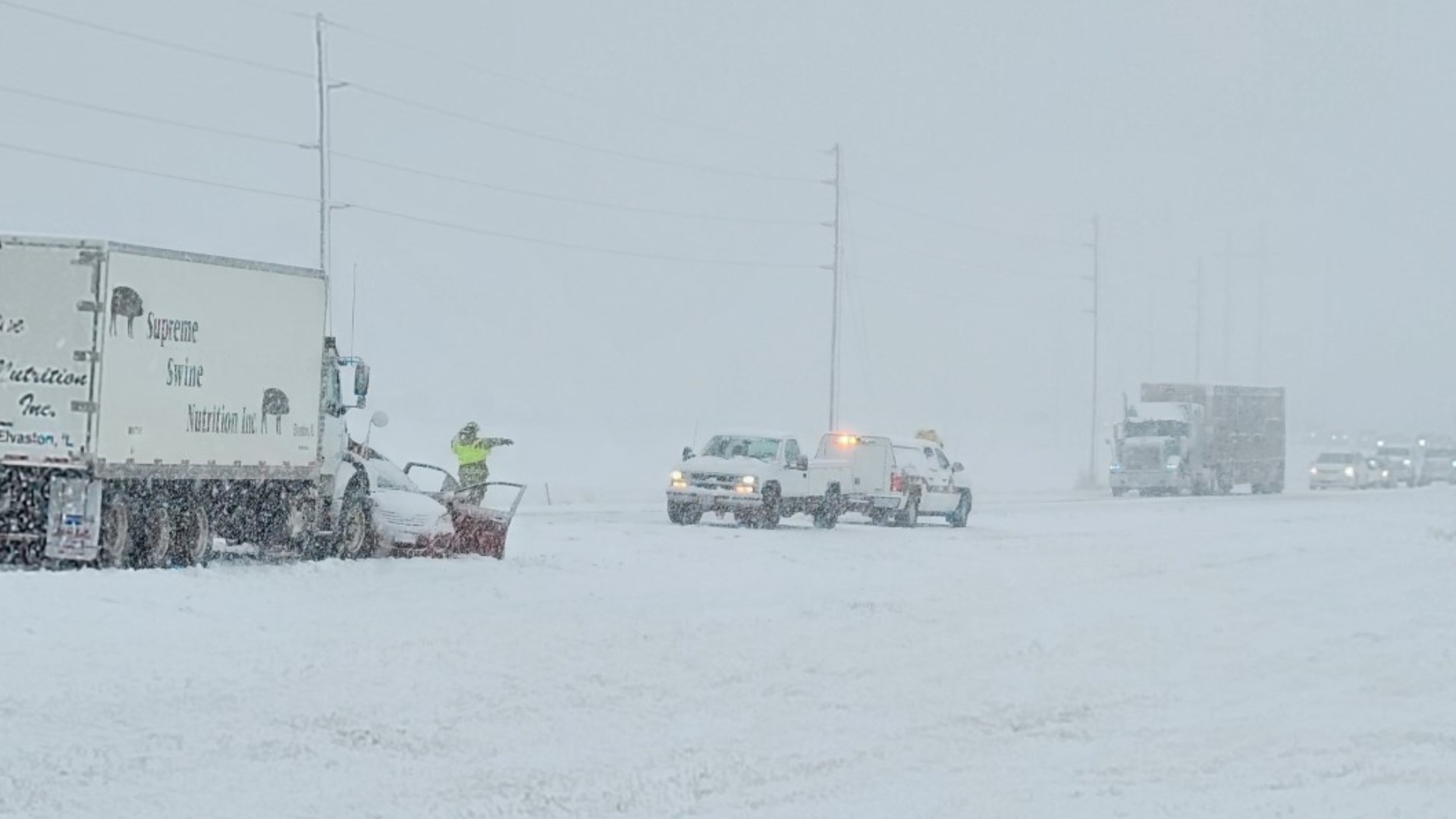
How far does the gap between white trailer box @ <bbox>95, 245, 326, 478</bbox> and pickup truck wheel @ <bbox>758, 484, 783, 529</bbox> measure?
11.4 m

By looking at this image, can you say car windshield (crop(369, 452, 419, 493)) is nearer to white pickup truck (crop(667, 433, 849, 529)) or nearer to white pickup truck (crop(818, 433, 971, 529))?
white pickup truck (crop(667, 433, 849, 529))

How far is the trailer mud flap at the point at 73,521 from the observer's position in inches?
686

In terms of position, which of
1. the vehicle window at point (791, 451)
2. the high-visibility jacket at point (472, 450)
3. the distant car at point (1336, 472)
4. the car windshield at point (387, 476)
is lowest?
the car windshield at point (387, 476)

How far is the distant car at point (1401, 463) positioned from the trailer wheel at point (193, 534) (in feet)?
208

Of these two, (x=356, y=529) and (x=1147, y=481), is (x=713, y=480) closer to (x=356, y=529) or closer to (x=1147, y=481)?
(x=356, y=529)

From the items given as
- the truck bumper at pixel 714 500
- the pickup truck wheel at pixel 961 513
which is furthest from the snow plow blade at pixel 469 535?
the pickup truck wheel at pixel 961 513

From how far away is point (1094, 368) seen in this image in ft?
238

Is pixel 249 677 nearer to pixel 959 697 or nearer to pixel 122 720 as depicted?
pixel 122 720

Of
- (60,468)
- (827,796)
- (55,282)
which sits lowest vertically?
(827,796)

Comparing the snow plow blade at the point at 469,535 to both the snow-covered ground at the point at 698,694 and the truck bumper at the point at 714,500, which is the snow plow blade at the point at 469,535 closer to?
the snow-covered ground at the point at 698,694

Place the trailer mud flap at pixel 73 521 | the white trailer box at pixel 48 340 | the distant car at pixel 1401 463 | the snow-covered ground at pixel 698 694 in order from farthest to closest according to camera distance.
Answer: the distant car at pixel 1401 463 < the white trailer box at pixel 48 340 < the trailer mud flap at pixel 73 521 < the snow-covered ground at pixel 698 694

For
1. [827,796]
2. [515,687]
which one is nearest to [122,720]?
[515,687]

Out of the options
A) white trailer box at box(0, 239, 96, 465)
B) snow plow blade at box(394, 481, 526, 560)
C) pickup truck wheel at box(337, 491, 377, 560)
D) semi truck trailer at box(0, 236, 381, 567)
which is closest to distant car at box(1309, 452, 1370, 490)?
snow plow blade at box(394, 481, 526, 560)

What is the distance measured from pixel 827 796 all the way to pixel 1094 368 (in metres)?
62.5
